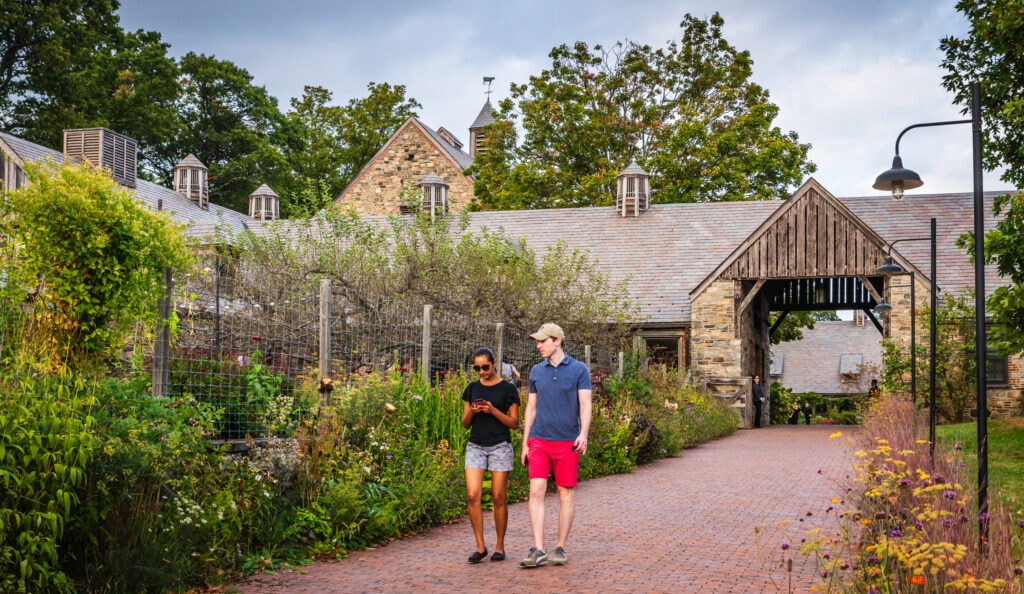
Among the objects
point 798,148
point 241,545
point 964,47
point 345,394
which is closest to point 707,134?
point 798,148

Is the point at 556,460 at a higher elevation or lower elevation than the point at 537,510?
higher

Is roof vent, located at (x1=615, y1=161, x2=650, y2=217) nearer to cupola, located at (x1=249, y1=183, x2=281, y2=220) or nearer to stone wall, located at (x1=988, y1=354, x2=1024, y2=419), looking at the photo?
stone wall, located at (x1=988, y1=354, x2=1024, y2=419)

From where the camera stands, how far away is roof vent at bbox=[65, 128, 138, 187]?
3428 centimetres

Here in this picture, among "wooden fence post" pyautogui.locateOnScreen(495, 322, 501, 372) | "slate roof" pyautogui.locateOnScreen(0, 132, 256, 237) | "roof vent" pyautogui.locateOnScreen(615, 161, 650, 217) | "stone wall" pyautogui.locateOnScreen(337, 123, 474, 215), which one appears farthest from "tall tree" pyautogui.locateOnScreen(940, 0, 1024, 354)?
"stone wall" pyautogui.locateOnScreen(337, 123, 474, 215)

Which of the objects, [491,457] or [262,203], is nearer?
[491,457]

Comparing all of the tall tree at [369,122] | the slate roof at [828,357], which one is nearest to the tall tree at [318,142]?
the tall tree at [369,122]

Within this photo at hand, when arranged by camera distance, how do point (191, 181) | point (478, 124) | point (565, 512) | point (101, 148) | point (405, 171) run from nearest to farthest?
1. point (565, 512)
2. point (101, 148)
3. point (191, 181)
4. point (405, 171)
5. point (478, 124)

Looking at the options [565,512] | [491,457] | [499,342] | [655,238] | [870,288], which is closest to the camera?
[565,512]

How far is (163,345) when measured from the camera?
7.41m

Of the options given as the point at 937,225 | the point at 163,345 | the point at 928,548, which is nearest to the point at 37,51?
the point at 937,225

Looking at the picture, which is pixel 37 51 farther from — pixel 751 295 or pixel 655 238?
pixel 751 295

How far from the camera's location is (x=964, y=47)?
17.1 metres

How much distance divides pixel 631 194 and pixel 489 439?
27517 mm

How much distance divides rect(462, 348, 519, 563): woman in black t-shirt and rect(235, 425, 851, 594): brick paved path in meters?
0.33
